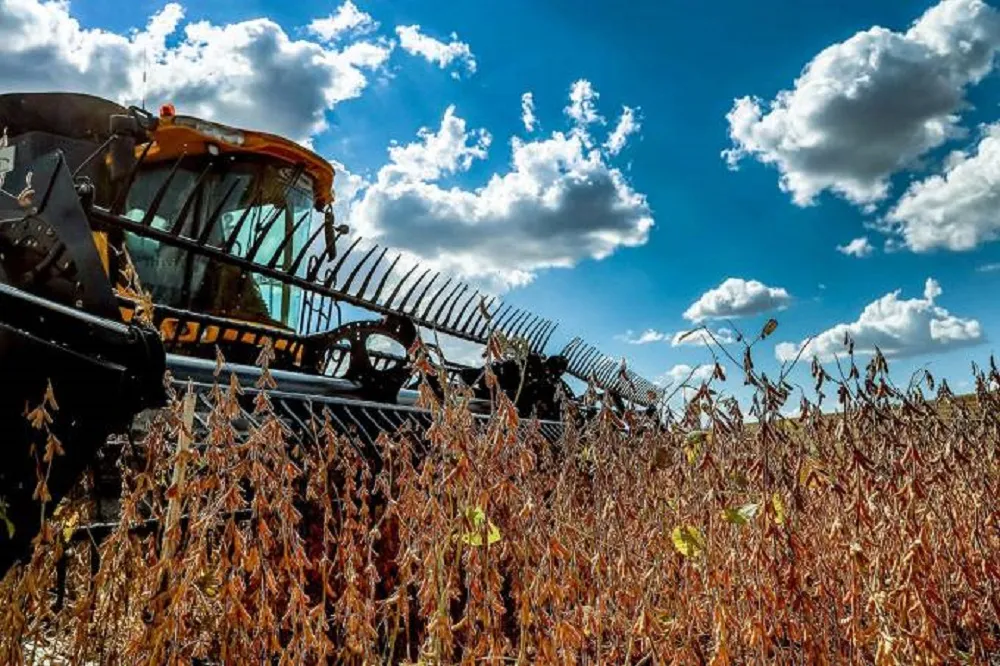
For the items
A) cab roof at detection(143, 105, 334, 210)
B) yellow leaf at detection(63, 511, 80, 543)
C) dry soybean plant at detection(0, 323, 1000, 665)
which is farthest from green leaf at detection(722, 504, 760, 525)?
cab roof at detection(143, 105, 334, 210)

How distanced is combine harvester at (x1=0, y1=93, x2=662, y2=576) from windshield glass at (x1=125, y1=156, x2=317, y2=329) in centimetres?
1

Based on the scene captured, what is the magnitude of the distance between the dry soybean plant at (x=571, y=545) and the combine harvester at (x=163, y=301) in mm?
174

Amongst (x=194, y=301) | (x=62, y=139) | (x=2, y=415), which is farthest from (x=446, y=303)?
(x=2, y=415)

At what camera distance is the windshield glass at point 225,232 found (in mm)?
5570

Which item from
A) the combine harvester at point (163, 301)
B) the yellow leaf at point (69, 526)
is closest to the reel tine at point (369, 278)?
the combine harvester at point (163, 301)

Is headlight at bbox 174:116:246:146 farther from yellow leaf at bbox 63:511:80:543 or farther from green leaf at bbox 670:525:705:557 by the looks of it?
green leaf at bbox 670:525:705:557

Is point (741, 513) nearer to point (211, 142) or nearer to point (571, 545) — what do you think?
point (571, 545)

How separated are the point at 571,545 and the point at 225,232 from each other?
4.80 metres

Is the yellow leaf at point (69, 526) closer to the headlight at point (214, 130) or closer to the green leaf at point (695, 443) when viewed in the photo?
the green leaf at point (695, 443)

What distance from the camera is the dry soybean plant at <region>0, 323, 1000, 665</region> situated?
1.55 meters

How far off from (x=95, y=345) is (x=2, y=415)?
0.21 metres

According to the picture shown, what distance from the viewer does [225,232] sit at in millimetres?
5852

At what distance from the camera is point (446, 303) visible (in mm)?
5629

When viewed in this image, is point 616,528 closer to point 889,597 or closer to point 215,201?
point 889,597
